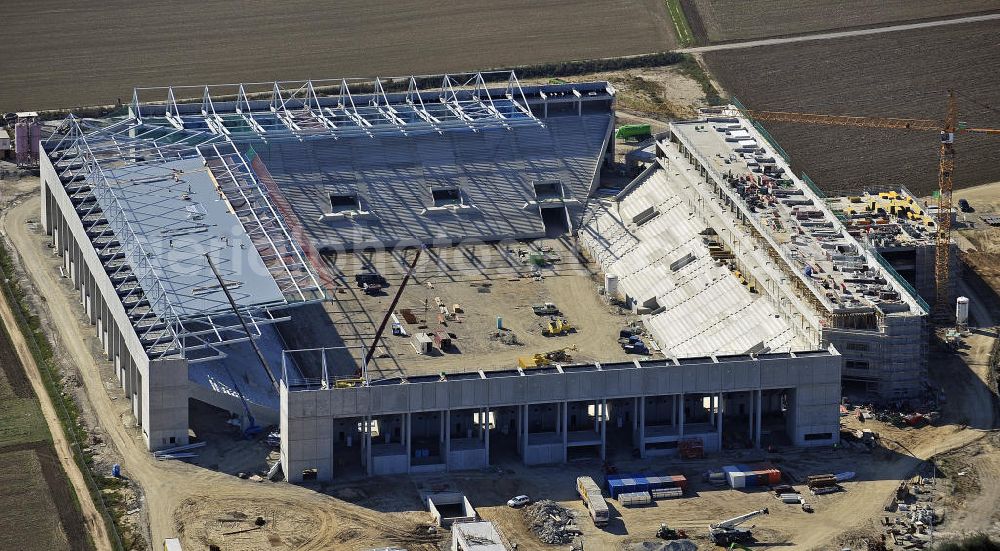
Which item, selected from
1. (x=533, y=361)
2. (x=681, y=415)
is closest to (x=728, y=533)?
(x=681, y=415)

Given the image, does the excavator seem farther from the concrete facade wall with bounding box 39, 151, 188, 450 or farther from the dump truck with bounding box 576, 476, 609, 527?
the concrete facade wall with bounding box 39, 151, 188, 450

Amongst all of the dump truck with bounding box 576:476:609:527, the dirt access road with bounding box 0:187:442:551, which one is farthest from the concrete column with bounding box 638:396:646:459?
the dirt access road with bounding box 0:187:442:551

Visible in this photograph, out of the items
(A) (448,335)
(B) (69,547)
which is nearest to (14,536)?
(B) (69,547)

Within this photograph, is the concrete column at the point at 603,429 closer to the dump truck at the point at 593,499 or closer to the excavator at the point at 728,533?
the dump truck at the point at 593,499

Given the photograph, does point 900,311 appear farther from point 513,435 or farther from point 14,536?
point 14,536

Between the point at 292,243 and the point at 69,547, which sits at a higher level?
the point at 292,243

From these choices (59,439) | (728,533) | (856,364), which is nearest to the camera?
(728,533)

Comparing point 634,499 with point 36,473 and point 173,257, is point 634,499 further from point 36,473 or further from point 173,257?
point 173,257

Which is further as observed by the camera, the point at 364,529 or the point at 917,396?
the point at 917,396
